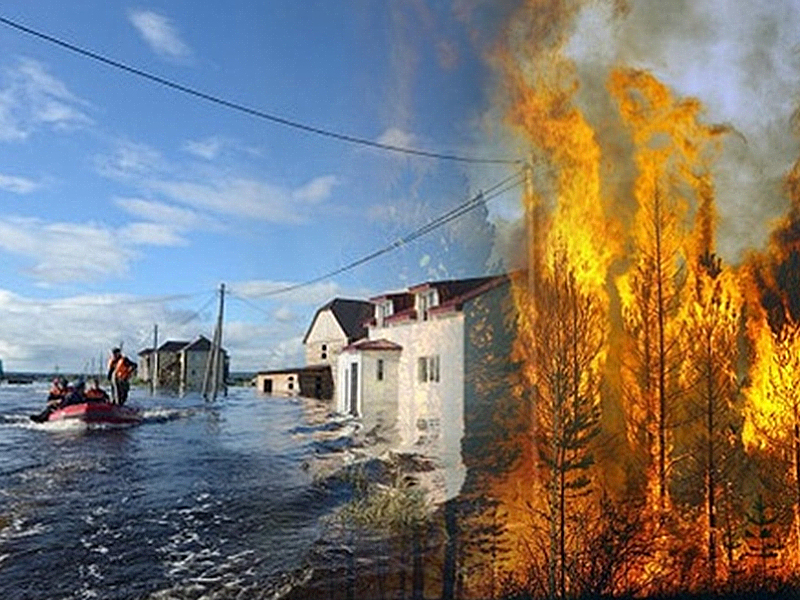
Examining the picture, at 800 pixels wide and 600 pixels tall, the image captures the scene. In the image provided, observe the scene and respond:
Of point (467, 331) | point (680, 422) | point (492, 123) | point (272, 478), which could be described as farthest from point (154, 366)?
point (680, 422)

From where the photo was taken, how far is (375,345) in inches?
167

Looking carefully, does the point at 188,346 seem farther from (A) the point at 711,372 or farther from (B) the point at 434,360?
(A) the point at 711,372

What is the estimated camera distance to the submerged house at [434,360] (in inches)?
160

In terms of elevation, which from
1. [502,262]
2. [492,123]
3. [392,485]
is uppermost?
[492,123]

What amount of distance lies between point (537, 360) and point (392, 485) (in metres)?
1.33

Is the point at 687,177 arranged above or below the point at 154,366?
above

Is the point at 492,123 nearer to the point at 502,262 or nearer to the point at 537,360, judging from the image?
the point at 502,262

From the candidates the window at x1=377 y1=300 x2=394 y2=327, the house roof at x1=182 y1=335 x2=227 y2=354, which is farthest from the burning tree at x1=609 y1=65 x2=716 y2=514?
the house roof at x1=182 y1=335 x2=227 y2=354

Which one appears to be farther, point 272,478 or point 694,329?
point 272,478

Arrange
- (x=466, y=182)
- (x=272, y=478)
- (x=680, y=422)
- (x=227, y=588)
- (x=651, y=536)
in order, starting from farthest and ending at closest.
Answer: (x=272, y=478)
(x=680, y=422)
(x=651, y=536)
(x=227, y=588)
(x=466, y=182)

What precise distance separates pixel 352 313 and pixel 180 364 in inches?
103

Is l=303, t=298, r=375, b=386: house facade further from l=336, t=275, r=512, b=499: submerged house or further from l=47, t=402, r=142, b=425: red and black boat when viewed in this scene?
l=47, t=402, r=142, b=425: red and black boat

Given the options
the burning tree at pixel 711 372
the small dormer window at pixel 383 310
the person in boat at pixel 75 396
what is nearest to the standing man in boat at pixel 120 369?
the small dormer window at pixel 383 310

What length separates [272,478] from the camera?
24.5 feet
